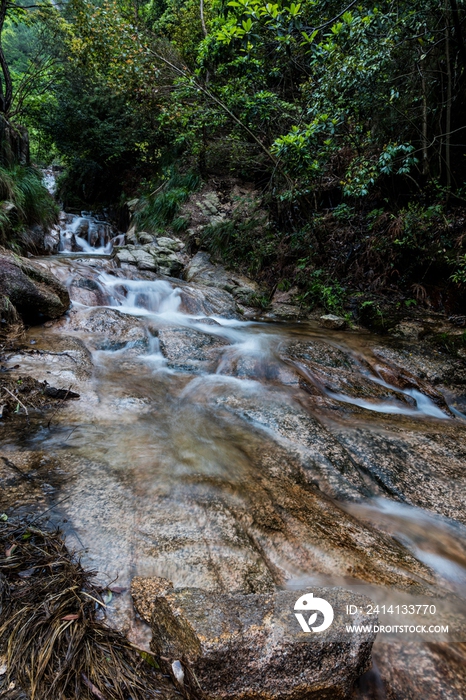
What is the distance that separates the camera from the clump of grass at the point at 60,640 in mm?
1070

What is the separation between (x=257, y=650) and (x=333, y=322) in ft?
21.4

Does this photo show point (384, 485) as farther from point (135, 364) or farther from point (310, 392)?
point (135, 364)

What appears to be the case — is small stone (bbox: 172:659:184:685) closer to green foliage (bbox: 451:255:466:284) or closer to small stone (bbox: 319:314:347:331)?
small stone (bbox: 319:314:347:331)

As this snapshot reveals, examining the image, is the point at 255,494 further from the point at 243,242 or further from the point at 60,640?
the point at 243,242

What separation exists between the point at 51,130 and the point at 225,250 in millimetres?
9091

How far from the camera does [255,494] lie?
7.50 feet

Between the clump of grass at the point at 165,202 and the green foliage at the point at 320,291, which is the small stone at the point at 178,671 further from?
the clump of grass at the point at 165,202

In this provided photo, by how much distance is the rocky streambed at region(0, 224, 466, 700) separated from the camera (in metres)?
1.20

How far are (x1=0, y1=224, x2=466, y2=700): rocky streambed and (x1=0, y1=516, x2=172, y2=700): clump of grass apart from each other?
0.29 feet

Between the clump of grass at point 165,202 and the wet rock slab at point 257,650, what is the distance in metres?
11.3

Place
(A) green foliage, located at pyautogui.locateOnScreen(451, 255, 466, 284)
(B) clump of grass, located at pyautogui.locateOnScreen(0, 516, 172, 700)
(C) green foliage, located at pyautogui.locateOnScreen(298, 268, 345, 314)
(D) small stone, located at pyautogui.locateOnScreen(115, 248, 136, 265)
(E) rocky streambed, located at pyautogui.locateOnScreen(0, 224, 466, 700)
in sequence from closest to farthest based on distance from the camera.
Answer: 1. (B) clump of grass, located at pyautogui.locateOnScreen(0, 516, 172, 700)
2. (E) rocky streambed, located at pyautogui.locateOnScreen(0, 224, 466, 700)
3. (A) green foliage, located at pyautogui.locateOnScreen(451, 255, 466, 284)
4. (C) green foliage, located at pyautogui.locateOnScreen(298, 268, 345, 314)
5. (D) small stone, located at pyautogui.locateOnScreen(115, 248, 136, 265)

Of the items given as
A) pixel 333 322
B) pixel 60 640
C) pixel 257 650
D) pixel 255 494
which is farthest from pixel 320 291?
pixel 60 640

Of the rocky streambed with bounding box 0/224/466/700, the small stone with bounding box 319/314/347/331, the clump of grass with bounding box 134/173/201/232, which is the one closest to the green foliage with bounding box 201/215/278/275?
the clump of grass with bounding box 134/173/201/232

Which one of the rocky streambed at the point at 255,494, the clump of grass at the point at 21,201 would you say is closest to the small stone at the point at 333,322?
Answer: the rocky streambed at the point at 255,494
